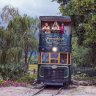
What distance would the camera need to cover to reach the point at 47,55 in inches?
1131

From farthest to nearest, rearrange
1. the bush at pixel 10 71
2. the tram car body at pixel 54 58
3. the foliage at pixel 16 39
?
the foliage at pixel 16 39 < the bush at pixel 10 71 < the tram car body at pixel 54 58

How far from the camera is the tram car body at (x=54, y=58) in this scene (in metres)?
28.5

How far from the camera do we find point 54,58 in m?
28.8

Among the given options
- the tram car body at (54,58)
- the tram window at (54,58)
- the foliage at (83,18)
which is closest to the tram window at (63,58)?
the tram car body at (54,58)

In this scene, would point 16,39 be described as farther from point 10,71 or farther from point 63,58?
point 63,58

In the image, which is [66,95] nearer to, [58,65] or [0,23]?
[58,65]

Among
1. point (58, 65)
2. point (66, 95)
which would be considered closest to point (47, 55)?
point (58, 65)

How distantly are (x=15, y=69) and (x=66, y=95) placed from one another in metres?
9.09

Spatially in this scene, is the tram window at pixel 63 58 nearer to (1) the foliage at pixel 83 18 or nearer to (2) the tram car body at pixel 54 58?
(2) the tram car body at pixel 54 58

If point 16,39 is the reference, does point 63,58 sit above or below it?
below

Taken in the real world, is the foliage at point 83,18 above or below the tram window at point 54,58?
above

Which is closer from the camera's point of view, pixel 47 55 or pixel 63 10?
pixel 47 55

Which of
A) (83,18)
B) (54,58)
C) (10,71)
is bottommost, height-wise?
(10,71)

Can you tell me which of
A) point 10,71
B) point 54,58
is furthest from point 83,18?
point 10,71
